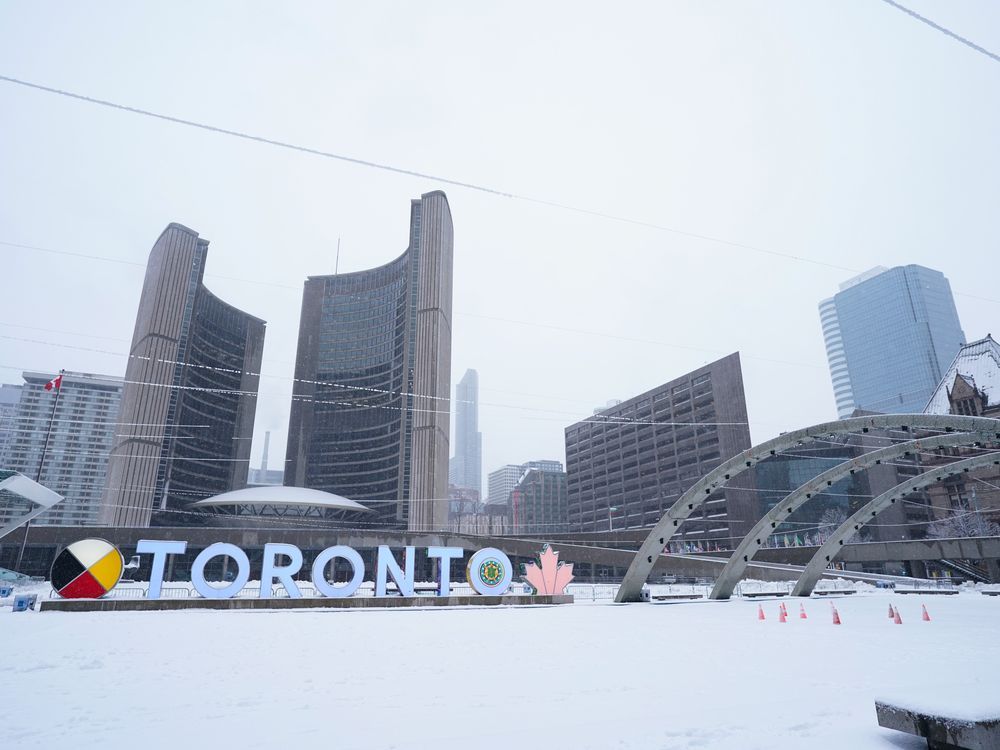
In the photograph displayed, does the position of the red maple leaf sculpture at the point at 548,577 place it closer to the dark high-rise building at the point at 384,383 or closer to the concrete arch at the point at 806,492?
the concrete arch at the point at 806,492

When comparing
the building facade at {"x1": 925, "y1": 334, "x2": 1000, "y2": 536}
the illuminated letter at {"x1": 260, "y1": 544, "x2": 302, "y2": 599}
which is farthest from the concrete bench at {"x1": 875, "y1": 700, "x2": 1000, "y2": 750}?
the building facade at {"x1": 925, "y1": 334, "x2": 1000, "y2": 536}

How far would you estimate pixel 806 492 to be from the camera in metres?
32.3

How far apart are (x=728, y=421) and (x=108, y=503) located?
124674 mm

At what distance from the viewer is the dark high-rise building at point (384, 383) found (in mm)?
122125

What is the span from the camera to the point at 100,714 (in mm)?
7422

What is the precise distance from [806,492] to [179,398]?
137m

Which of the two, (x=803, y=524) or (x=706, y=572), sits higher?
(x=803, y=524)

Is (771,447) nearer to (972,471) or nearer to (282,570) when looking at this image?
(282,570)

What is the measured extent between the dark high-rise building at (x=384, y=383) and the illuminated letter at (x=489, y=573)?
77.7m

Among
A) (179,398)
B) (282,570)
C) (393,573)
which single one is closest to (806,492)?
(393,573)

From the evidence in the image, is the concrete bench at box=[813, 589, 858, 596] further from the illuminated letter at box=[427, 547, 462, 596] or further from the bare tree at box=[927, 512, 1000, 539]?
the bare tree at box=[927, 512, 1000, 539]

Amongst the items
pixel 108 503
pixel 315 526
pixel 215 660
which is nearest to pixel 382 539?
pixel 315 526

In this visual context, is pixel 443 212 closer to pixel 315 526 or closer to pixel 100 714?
pixel 315 526

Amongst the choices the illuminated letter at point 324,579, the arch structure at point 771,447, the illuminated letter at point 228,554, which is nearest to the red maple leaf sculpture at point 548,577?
the arch structure at point 771,447
